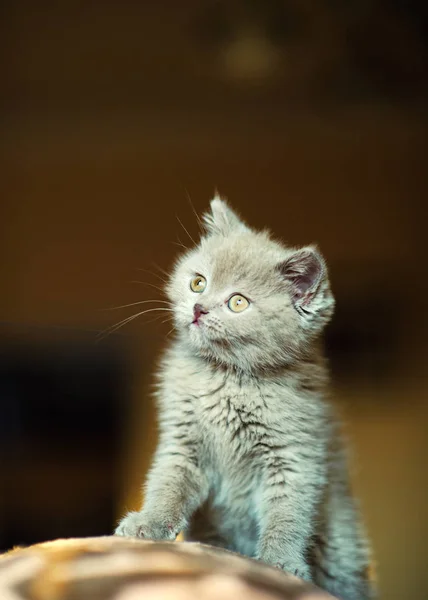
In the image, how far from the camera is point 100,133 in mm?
1049

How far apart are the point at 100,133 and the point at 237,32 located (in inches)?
10.8

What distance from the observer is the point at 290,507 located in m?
0.63

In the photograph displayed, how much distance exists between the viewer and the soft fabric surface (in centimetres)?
41

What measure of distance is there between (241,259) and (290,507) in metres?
0.25

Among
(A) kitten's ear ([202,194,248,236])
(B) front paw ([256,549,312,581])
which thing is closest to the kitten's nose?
(A) kitten's ear ([202,194,248,236])

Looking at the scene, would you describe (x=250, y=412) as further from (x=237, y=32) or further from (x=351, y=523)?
(x=237, y=32)

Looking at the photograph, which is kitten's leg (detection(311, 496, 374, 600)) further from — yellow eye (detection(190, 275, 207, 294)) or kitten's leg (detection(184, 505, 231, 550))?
yellow eye (detection(190, 275, 207, 294))

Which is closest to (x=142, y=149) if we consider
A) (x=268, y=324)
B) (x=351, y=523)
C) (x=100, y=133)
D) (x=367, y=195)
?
(x=100, y=133)

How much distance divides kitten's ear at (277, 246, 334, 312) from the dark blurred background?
7.4 inches

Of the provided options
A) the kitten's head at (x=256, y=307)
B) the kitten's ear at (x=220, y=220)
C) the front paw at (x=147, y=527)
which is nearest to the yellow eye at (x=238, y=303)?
the kitten's head at (x=256, y=307)

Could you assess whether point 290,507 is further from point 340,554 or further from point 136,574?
point 136,574

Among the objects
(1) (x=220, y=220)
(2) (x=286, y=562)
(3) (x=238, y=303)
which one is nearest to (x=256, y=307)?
(3) (x=238, y=303)

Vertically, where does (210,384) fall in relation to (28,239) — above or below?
below

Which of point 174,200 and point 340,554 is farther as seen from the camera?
point 174,200
